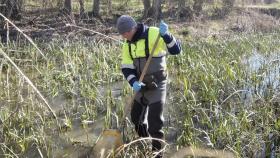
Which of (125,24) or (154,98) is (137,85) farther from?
(125,24)

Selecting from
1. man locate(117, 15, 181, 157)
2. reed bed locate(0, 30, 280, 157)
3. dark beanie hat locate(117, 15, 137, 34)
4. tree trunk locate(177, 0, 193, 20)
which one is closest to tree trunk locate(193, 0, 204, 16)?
tree trunk locate(177, 0, 193, 20)

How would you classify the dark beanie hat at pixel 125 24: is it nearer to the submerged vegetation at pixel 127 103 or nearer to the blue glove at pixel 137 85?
the blue glove at pixel 137 85

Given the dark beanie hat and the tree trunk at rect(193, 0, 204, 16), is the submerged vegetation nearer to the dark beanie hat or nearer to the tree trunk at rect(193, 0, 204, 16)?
the dark beanie hat

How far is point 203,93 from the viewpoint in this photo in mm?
6617

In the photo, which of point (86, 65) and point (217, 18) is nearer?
point (86, 65)

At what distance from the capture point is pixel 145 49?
4422mm

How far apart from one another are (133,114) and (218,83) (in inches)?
95.3

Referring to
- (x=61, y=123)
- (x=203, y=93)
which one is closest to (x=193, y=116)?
(x=203, y=93)

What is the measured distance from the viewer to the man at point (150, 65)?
4344mm

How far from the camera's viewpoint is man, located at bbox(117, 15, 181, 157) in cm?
434

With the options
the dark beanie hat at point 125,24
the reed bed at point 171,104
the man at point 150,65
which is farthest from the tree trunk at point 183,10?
the dark beanie hat at point 125,24

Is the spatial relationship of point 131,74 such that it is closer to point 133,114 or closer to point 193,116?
point 133,114

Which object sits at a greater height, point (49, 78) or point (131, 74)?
point (131, 74)

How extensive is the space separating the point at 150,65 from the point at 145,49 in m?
0.19
